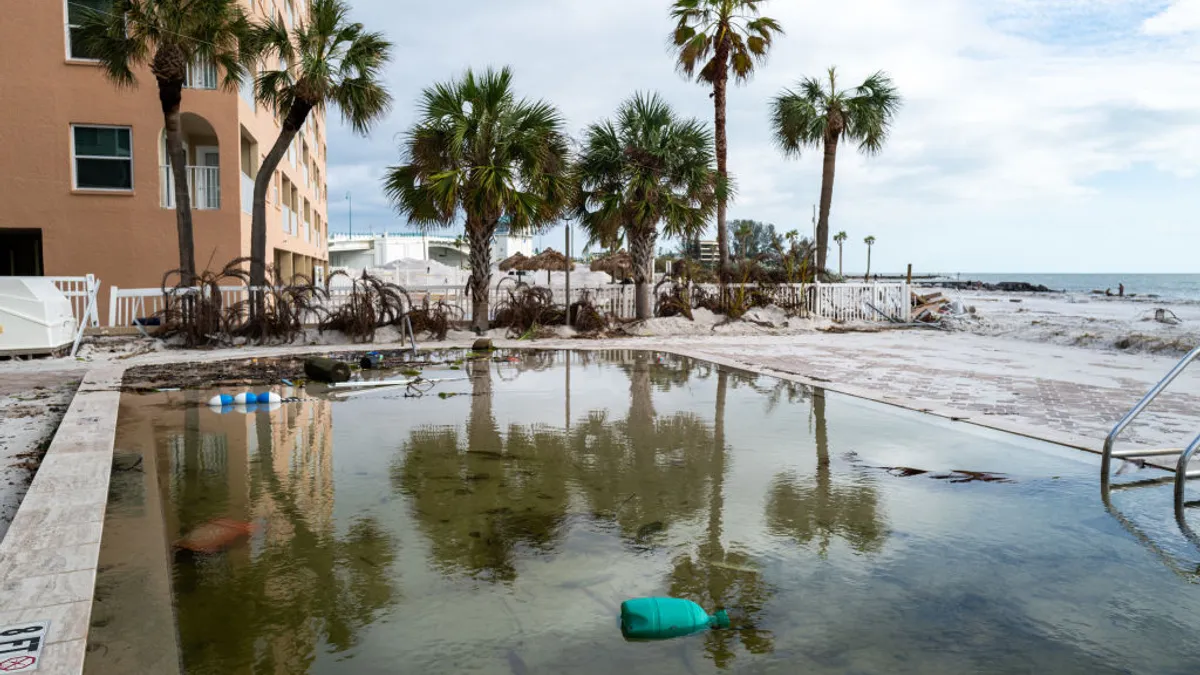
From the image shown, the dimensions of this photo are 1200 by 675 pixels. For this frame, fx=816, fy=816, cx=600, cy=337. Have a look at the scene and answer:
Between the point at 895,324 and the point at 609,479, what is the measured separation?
721 inches

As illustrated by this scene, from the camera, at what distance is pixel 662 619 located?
3.26 meters

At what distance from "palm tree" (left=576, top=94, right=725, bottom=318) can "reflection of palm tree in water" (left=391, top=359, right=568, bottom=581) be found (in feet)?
38.0

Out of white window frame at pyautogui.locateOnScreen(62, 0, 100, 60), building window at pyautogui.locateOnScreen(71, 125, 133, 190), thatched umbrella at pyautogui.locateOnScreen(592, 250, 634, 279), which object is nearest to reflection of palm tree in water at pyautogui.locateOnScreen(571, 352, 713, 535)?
building window at pyautogui.locateOnScreen(71, 125, 133, 190)

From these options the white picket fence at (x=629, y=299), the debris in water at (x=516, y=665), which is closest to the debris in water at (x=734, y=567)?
the debris in water at (x=516, y=665)

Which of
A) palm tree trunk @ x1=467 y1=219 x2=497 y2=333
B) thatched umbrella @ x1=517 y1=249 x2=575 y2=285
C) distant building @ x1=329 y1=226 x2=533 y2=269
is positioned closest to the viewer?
palm tree trunk @ x1=467 y1=219 x2=497 y2=333

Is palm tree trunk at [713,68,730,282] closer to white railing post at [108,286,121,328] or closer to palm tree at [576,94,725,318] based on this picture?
palm tree at [576,94,725,318]

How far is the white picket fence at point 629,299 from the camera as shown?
17500 millimetres

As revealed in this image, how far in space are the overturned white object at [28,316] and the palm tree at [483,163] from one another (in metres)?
6.78

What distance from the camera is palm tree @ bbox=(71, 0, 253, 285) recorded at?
1569 centimetres

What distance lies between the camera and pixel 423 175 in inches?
679

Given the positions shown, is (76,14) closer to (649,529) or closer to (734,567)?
(649,529)

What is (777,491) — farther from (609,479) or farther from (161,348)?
(161,348)

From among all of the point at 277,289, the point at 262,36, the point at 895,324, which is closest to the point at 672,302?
the point at 895,324

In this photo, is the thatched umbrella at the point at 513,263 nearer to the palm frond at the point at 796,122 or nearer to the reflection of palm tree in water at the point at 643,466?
the palm frond at the point at 796,122
